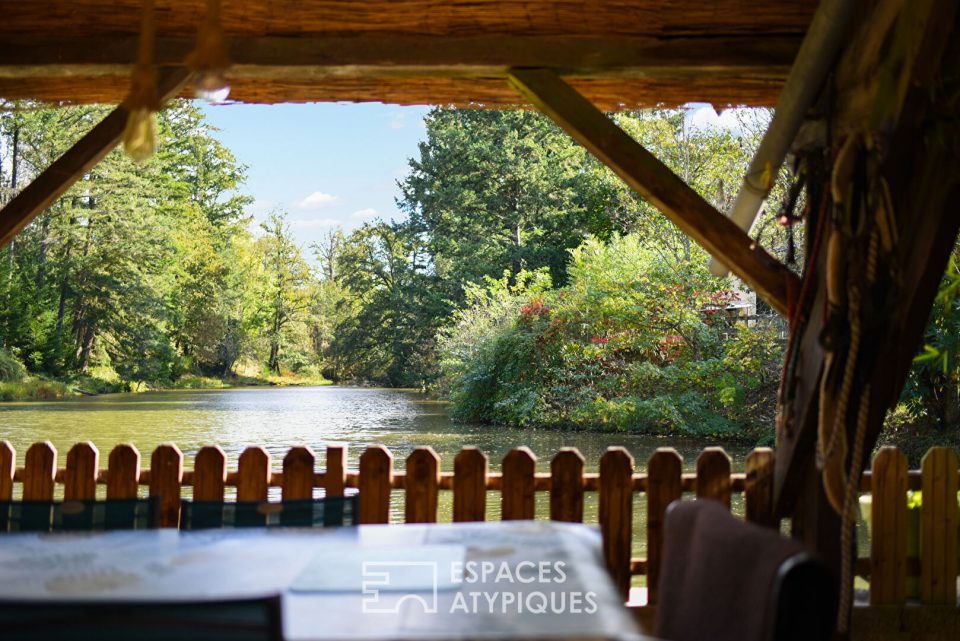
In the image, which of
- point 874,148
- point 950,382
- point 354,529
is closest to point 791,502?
point 874,148

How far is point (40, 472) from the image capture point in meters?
3.48

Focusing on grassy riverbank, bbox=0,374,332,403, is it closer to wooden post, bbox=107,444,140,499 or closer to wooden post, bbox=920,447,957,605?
wooden post, bbox=107,444,140,499

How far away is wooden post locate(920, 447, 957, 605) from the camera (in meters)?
3.37

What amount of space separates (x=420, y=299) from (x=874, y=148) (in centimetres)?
2563

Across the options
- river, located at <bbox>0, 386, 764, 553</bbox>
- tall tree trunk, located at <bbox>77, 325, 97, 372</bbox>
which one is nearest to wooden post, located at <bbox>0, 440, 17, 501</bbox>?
river, located at <bbox>0, 386, 764, 553</bbox>

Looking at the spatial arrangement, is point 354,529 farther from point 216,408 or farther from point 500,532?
point 216,408

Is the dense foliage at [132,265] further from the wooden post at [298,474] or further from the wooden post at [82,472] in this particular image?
the wooden post at [298,474]

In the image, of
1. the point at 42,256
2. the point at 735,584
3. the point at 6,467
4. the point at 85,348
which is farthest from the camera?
the point at 85,348

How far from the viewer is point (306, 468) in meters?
3.36

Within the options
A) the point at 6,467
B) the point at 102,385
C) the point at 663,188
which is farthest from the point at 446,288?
the point at 663,188

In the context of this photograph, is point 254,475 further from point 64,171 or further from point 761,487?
point 761,487

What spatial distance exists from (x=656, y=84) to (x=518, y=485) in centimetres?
155

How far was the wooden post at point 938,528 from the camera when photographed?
3.37 m

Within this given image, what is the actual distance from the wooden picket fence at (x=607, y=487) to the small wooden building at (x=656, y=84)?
0.16 meters
